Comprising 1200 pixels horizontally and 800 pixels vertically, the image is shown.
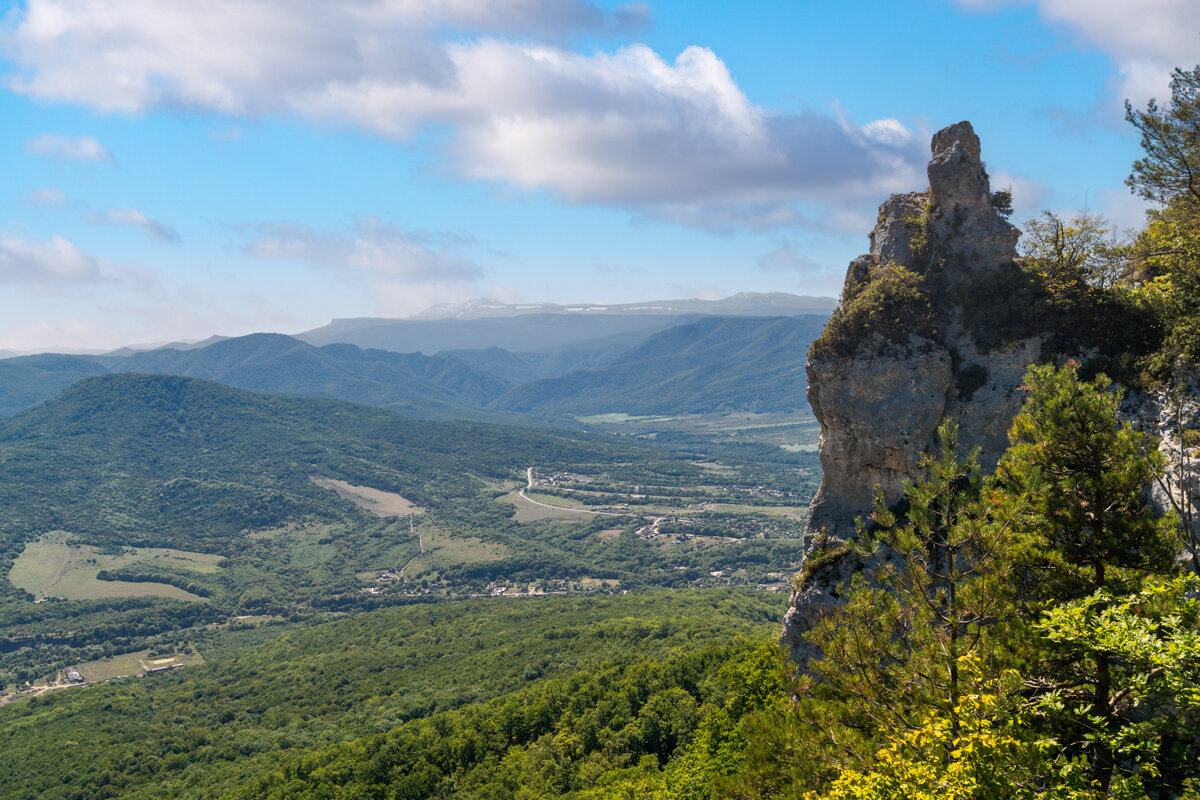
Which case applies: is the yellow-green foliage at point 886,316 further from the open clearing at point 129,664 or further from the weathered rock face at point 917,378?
the open clearing at point 129,664

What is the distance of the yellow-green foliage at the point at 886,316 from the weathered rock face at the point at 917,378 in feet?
1.47

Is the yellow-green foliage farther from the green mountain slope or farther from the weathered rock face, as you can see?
the green mountain slope

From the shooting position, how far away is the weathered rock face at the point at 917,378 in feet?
112

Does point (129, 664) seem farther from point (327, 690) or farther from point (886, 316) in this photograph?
point (886, 316)

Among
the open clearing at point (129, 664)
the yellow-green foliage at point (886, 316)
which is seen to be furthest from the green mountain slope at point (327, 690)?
the yellow-green foliage at point (886, 316)

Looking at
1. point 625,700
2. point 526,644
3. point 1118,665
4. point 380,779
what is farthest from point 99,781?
point 1118,665

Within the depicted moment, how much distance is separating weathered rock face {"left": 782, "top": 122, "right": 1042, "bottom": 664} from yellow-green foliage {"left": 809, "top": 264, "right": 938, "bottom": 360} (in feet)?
1.47

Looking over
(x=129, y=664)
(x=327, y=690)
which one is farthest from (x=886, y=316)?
(x=129, y=664)

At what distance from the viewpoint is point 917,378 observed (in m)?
35.4

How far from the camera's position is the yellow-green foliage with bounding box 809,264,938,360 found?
36.8 metres

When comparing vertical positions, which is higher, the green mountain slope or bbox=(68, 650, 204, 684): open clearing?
the green mountain slope

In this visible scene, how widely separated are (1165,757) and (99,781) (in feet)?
324

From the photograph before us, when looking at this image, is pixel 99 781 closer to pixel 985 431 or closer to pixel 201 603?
pixel 985 431

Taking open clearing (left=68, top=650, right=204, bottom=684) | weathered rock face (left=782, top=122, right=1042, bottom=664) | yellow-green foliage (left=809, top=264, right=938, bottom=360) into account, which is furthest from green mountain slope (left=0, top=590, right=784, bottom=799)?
yellow-green foliage (left=809, top=264, right=938, bottom=360)
